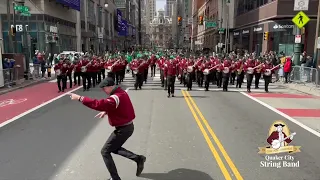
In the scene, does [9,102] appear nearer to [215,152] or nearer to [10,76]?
[10,76]

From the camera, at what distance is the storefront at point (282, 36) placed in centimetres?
3298

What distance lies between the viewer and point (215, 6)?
235 feet

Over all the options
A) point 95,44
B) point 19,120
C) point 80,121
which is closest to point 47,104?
point 19,120

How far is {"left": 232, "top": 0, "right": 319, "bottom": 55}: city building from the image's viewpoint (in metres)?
33.2

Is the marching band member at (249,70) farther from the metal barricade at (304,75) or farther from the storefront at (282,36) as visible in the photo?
the storefront at (282,36)

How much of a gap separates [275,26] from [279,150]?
1189 inches

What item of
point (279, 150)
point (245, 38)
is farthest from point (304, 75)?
point (245, 38)

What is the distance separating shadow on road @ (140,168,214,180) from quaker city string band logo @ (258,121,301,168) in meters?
1.34

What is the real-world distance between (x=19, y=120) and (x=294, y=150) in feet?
26.9

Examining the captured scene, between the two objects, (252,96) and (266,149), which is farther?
(252,96)

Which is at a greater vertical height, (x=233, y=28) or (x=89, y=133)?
(x=233, y=28)

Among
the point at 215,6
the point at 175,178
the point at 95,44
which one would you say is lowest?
the point at 175,178

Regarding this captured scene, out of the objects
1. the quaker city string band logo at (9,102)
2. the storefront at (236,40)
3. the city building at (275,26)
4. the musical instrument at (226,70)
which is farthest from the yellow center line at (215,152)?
the storefront at (236,40)

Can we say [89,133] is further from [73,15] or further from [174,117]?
[73,15]
